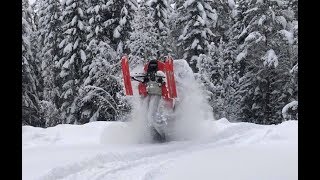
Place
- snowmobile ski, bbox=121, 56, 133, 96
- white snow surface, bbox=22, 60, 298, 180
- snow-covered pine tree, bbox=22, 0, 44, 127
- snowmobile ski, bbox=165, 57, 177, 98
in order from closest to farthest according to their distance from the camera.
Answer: white snow surface, bbox=22, 60, 298, 180 < snowmobile ski, bbox=165, 57, 177, 98 < snowmobile ski, bbox=121, 56, 133, 96 < snow-covered pine tree, bbox=22, 0, 44, 127

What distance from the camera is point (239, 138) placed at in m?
13.1

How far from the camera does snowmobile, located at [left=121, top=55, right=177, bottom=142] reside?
12.0 meters

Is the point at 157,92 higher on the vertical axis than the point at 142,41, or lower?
lower

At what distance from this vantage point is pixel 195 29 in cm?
2819

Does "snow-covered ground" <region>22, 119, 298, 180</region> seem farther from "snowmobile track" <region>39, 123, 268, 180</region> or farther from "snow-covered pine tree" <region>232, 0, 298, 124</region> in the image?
"snow-covered pine tree" <region>232, 0, 298, 124</region>

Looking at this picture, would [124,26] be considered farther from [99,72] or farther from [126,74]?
[126,74]

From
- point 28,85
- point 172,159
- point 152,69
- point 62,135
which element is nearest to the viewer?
point 172,159

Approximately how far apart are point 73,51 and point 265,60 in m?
12.1

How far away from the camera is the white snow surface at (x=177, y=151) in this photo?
7.35 meters

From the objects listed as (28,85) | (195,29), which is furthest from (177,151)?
(195,29)

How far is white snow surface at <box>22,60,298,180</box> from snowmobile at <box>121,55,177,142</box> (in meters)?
0.33

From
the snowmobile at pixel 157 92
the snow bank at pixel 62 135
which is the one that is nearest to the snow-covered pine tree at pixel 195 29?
the snow bank at pixel 62 135

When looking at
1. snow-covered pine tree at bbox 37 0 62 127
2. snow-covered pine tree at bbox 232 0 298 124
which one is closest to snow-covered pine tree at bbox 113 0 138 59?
snow-covered pine tree at bbox 37 0 62 127
